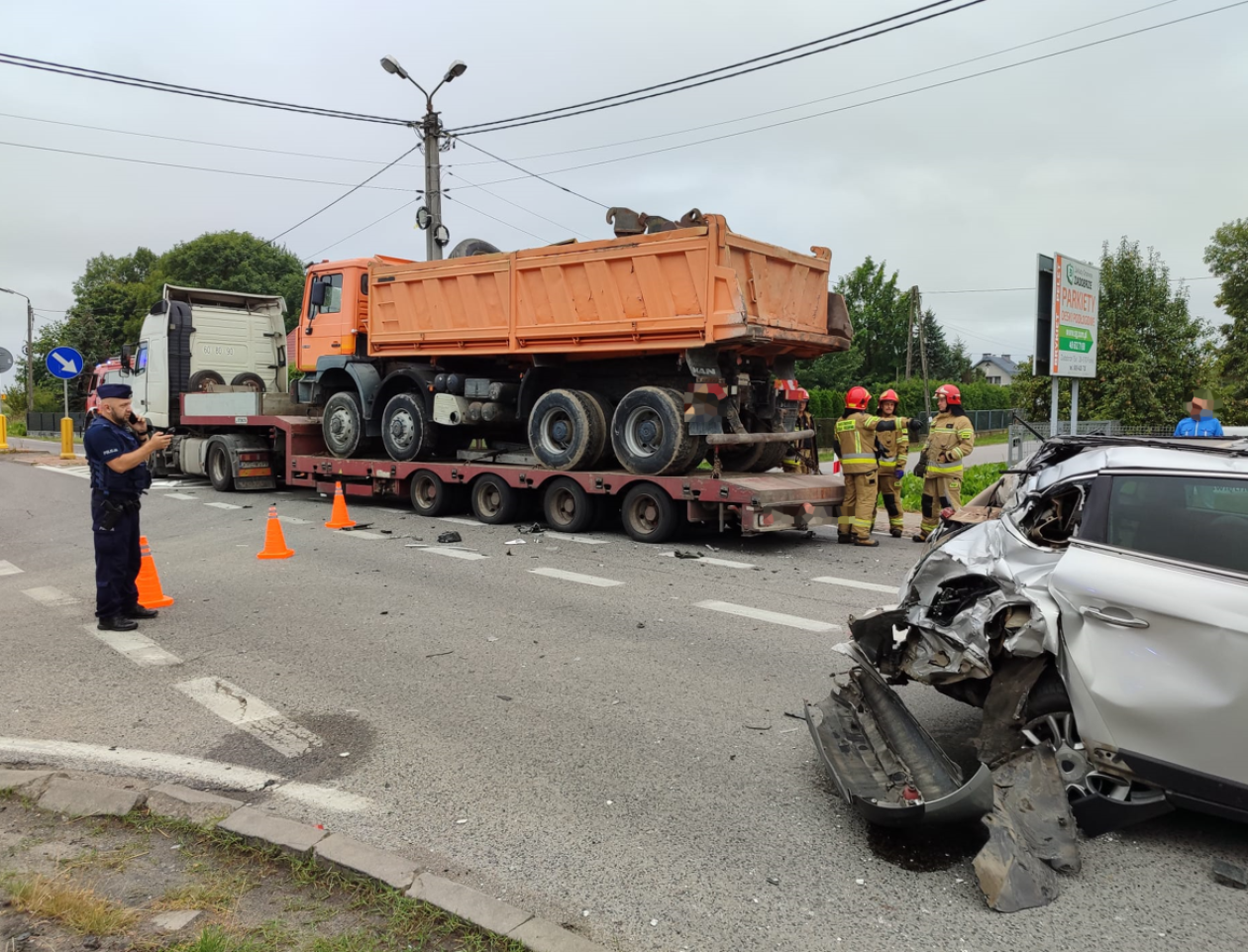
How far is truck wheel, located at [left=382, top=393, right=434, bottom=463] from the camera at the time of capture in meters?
12.1

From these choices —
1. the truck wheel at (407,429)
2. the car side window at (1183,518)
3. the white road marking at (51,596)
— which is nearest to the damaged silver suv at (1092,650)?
the car side window at (1183,518)

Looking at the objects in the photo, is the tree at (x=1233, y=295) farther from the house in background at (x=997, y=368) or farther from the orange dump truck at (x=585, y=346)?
the house in background at (x=997, y=368)

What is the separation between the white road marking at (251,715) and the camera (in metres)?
4.32

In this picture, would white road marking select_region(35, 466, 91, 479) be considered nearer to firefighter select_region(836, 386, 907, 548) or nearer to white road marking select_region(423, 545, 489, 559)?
white road marking select_region(423, 545, 489, 559)

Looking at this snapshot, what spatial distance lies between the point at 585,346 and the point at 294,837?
7583mm

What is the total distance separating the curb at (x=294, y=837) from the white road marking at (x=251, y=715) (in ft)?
1.90

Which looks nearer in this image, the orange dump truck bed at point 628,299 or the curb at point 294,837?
the curb at point 294,837

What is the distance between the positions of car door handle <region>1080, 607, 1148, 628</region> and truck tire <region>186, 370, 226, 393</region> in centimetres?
1611

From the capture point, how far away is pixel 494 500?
451 inches

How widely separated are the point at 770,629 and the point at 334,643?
2938mm

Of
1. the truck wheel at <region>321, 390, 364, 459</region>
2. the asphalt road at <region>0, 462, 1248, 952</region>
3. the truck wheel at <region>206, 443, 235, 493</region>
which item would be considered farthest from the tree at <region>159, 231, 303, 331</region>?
the asphalt road at <region>0, 462, 1248, 952</region>

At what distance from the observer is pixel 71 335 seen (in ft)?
170

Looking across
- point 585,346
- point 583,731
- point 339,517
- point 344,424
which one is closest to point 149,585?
point 339,517

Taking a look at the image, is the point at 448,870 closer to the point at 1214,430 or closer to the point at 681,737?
the point at 681,737
